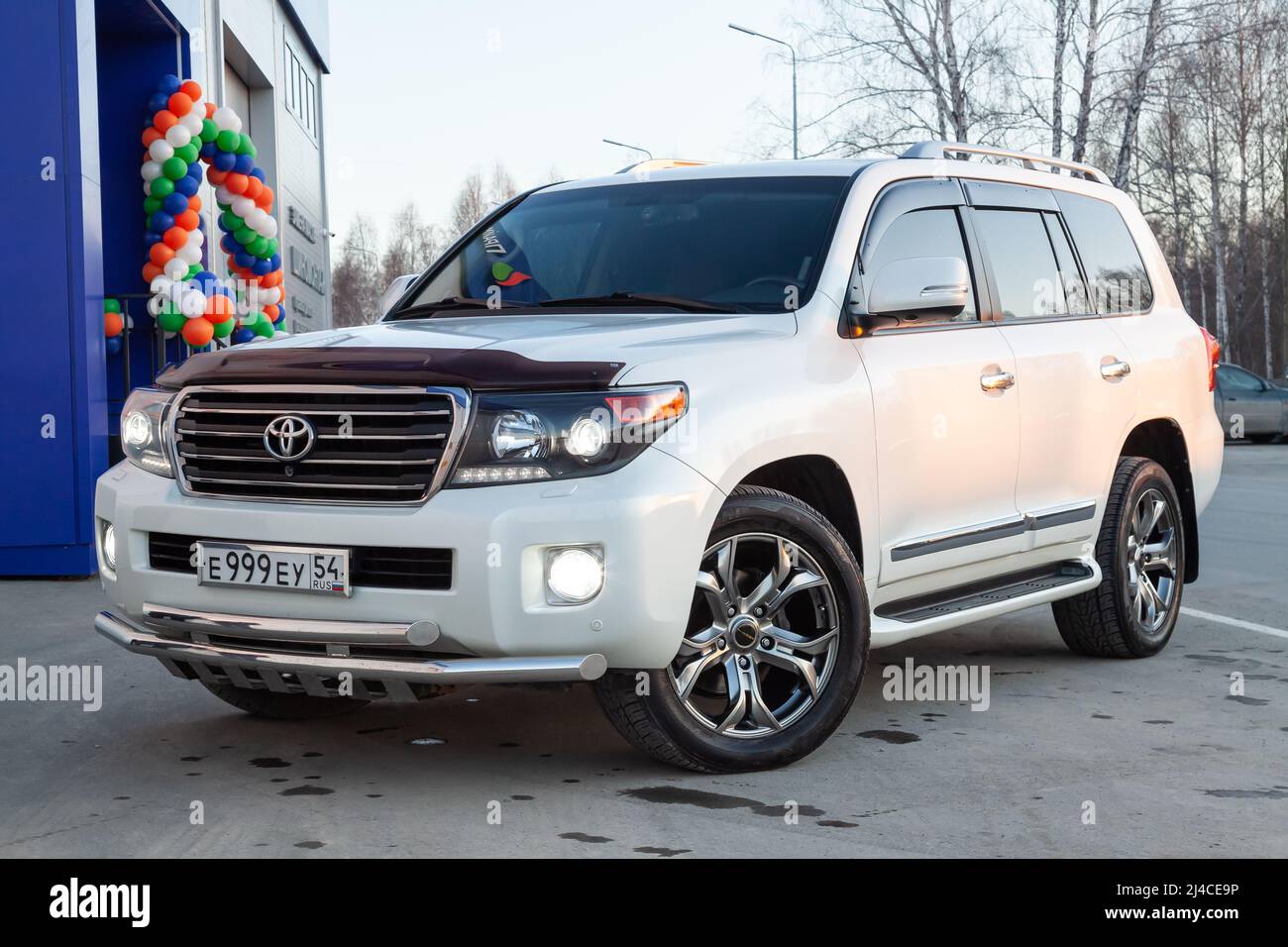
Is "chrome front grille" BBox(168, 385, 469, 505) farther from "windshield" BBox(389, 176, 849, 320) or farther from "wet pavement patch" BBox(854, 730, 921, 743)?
"wet pavement patch" BBox(854, 730, 921, 743)

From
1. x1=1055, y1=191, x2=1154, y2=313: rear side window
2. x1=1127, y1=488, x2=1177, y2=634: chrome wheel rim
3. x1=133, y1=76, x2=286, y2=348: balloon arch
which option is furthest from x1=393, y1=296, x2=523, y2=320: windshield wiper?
x1=133, y1=76, x2=286, y2=348: balloon arch

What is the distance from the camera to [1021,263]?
6.14 metres

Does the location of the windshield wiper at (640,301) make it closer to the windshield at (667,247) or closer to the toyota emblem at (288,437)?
the windshield at (667,247)

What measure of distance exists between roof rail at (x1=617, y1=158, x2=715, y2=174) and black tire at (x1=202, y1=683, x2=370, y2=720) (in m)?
2.35

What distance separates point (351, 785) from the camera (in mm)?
4492

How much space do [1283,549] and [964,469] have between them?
6.42 meters

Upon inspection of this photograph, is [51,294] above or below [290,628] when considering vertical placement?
above

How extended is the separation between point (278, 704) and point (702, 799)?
1841 mm

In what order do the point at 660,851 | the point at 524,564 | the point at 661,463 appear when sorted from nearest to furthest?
the point at 660,851
the point at 524,564
the point at 661,463

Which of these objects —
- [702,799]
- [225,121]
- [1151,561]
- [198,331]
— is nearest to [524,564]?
[702,799]

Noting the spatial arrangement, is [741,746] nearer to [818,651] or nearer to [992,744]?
[818,651]

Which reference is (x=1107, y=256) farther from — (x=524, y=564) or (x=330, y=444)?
(x=330, y=444)

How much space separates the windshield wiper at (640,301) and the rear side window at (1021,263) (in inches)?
56.5
